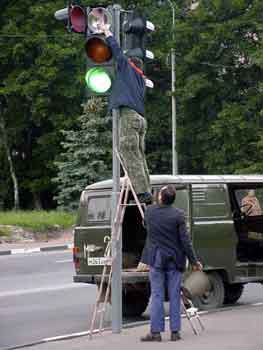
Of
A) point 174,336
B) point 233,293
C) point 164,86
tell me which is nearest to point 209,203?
point 233,293

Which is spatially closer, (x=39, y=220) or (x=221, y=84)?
(x=39, y=220)

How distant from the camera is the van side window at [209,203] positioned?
14.4 meters

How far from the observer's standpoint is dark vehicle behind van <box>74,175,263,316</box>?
46.2 ft

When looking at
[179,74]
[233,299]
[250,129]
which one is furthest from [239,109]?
[233,299]

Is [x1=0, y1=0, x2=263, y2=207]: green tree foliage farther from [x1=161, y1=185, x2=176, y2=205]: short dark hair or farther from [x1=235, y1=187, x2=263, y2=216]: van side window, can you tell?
[x1=161, y1=185, x2=176, y2=205]: short dark hair

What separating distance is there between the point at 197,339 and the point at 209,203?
13.6 ft

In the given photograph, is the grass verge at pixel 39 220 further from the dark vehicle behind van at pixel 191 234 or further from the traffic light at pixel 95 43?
the traffic light at pixel 95 43

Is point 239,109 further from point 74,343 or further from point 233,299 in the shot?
point 74,343

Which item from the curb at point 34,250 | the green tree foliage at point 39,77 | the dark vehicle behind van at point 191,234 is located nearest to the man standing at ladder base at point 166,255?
the dark vehicle behind van at point 191,234

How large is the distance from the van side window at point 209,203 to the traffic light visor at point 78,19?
13.3 ft

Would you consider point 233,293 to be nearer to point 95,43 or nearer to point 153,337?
point 153,337

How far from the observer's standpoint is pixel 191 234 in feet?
45.9

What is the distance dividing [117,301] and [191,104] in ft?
110

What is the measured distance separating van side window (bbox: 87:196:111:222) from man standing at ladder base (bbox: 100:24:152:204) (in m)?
3.10
